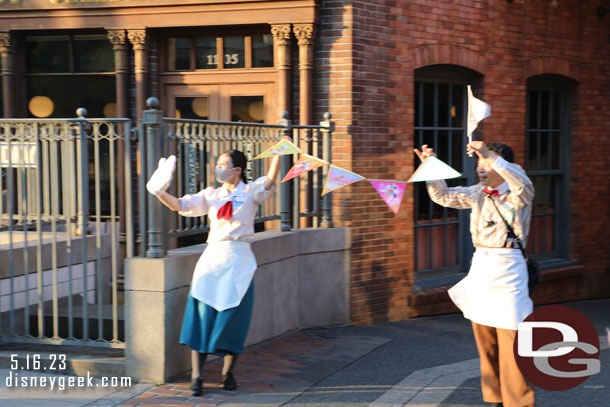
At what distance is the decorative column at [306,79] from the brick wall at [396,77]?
5.1 inches

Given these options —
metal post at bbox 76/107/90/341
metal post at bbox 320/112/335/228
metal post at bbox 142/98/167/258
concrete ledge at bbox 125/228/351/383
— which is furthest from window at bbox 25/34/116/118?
metal post at bbox 142/98/167/258

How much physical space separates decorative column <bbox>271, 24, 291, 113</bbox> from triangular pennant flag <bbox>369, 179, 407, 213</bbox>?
3.40 m

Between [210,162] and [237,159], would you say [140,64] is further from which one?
[237,159]

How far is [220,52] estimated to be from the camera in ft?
31.5

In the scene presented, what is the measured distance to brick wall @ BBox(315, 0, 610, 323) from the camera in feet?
29.3

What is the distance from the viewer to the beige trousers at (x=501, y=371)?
5.22 metres

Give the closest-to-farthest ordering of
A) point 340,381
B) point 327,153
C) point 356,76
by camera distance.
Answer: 1. point 340,381
2. point 327,153
3. point 356,76

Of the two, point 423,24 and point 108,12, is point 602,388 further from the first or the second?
point 108,12

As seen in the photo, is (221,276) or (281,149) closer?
(221,276)

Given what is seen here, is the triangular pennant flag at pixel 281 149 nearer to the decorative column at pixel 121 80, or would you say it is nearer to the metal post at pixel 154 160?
the metal post at pixel 154 160

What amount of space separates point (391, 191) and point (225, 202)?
1229mm

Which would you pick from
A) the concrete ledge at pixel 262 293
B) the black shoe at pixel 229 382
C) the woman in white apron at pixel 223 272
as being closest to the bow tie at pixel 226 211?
the woman in white apron at pixel 223 272

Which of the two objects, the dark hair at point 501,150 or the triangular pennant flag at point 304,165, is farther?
the triangular pennant flag at point 304,165

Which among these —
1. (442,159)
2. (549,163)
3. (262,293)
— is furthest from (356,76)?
(549,163)
